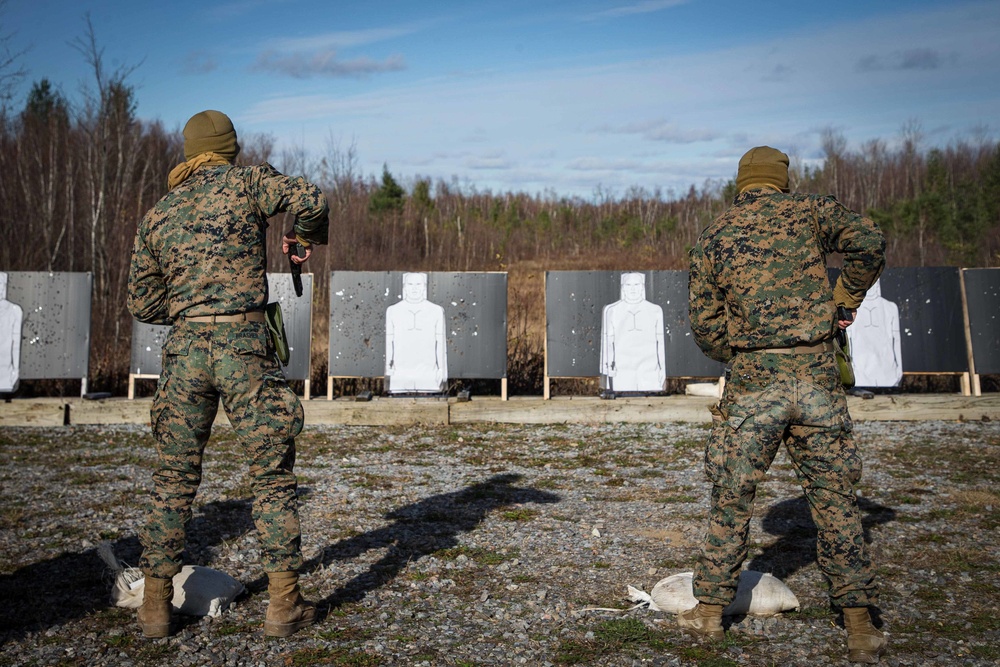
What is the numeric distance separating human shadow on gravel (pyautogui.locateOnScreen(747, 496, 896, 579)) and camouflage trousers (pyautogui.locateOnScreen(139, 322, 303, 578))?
265 centimetres

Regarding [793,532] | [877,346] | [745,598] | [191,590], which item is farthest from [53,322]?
[877,346]

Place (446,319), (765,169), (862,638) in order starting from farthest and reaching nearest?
1. (446,319)
2. (765,169)
3. (862,638)

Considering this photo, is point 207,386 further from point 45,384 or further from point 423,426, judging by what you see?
point 45,384

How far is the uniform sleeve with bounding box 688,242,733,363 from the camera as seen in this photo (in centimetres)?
384

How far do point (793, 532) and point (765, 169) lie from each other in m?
2.66

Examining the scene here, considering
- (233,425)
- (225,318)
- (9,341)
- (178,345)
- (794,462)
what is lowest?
(794,462)

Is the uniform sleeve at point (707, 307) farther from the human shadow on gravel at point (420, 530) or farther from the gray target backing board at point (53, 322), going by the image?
the gray target backing board at point (53, 322)

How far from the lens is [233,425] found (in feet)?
12.1

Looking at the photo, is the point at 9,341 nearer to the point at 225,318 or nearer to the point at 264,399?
the point at 225,318

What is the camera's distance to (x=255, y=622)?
388cm

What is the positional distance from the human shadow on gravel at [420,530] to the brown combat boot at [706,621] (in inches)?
66.2

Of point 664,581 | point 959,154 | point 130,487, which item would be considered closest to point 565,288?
point 130,487

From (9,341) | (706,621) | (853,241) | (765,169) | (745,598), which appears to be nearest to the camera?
(853,241)

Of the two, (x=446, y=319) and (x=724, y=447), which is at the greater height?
(x=446, y=319)
